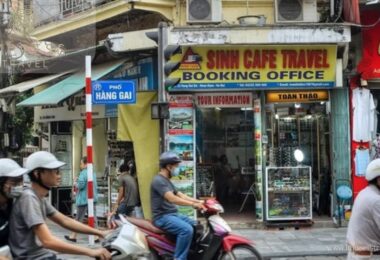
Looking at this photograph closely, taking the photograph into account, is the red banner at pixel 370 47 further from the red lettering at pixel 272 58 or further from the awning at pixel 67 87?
the awning at pixel 67 87

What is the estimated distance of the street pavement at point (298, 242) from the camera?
9.72 metres

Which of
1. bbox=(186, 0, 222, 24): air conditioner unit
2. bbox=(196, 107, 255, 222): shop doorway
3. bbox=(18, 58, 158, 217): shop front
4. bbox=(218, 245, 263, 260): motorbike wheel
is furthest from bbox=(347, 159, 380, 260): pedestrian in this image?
bbox=(196, 107, 255, 222): shop doorway

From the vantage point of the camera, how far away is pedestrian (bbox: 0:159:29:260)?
389 cm

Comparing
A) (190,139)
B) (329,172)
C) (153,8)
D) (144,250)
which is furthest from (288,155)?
(144,250)

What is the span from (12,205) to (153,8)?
8975 millimetres

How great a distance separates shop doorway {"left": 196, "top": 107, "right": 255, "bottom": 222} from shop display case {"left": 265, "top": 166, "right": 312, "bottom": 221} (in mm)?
893

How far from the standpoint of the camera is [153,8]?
12.4 metres

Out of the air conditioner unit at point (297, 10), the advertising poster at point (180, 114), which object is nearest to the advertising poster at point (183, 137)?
the advertising poster at point (180, 114)

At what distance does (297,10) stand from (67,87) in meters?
5.28

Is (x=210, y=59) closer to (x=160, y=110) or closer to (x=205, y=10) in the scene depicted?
(x=205, y=10)

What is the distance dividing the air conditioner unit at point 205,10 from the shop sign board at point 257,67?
0.68 meters

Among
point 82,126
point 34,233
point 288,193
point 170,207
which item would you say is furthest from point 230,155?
point 34,233

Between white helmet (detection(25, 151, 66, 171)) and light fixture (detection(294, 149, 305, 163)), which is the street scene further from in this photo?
white helmet (detection(25, 151, 66, 171))

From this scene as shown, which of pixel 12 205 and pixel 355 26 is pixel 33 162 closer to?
pixel 12 205
